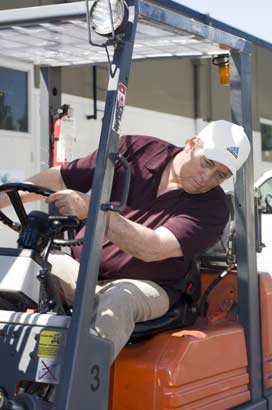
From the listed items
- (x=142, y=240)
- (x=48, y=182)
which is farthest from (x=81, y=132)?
(x=142, y=240)

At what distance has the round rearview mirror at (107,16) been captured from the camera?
7.54ft

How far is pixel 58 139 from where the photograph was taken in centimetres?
365

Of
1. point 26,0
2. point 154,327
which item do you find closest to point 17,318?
point 154,327

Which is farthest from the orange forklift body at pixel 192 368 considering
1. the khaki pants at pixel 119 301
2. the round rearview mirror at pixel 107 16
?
the round rearview mirror at pixel 107 16

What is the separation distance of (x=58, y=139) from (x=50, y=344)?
1.58 metres

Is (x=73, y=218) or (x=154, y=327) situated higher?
(x=73, y=218)

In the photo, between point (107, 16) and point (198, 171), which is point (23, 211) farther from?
point (107, 16)

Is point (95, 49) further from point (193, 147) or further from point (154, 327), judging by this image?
point (154, 327)

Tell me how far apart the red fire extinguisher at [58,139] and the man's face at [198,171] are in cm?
82

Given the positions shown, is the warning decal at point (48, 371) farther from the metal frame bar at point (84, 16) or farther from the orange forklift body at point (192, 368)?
the metal frame bar at point (84, 16)

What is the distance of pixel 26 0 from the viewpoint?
9297 mm

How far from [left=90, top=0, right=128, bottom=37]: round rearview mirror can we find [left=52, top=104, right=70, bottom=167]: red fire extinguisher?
131 centimetres

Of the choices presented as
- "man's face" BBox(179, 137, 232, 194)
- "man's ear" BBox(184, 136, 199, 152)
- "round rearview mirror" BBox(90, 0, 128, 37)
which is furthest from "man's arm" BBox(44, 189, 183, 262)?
"round rearview mirror" BBox(90, 0, 128, 37)

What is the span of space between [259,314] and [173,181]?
0.68 metres
